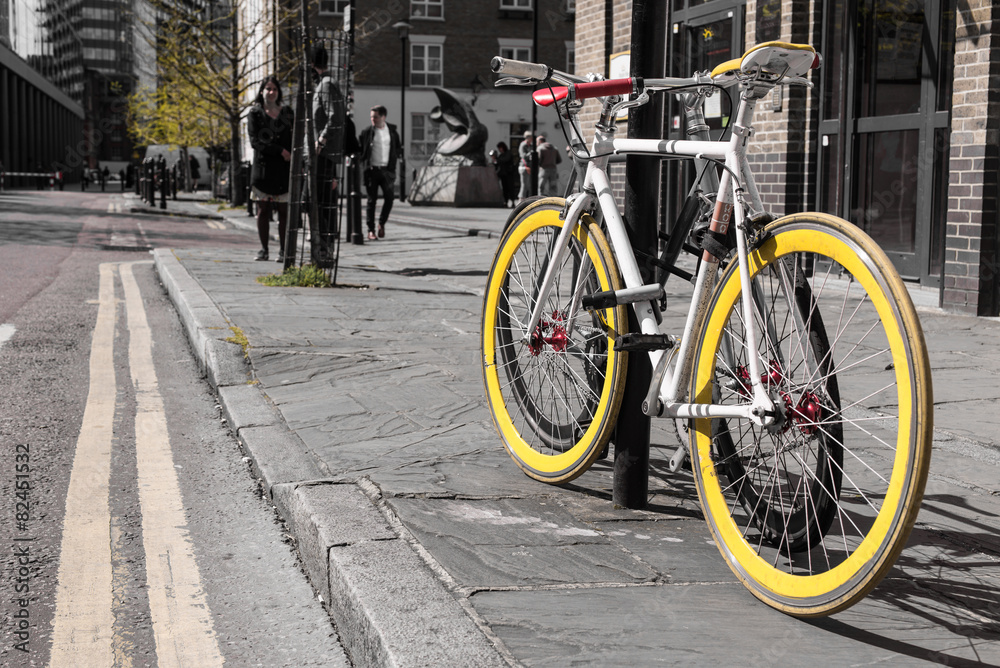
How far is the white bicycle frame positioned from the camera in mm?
2580

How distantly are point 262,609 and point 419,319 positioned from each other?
16.5 ft

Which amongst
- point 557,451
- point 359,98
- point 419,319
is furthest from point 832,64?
point 359,98

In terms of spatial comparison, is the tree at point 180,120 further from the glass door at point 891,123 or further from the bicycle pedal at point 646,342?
the bicycle pedal at point 646,342

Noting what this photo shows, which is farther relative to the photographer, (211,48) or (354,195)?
(211,48)

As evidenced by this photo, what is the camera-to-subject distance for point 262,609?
284cm

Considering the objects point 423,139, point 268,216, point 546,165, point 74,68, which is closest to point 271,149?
point 268,216

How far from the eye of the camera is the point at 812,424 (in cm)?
245

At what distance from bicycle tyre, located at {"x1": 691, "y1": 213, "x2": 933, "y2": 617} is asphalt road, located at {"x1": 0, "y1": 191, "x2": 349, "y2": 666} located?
1.06 metres

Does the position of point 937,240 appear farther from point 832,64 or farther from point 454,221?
point 454,221

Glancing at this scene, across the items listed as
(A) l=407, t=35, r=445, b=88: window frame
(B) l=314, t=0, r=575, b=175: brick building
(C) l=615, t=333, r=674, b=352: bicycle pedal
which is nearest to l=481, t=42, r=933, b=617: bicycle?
(C) l=615, t=333, r=674, b=352: bicycle pedal

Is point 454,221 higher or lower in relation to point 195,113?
lower

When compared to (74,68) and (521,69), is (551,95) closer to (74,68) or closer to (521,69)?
(521,69)

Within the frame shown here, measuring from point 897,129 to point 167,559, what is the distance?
8.37 meters

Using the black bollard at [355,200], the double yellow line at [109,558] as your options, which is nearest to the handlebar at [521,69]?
the double yellow line at [109,558]
